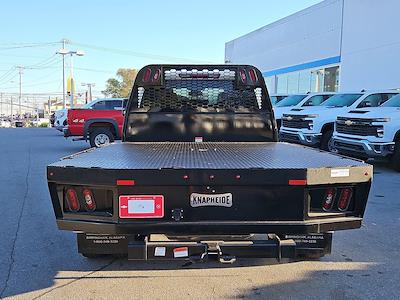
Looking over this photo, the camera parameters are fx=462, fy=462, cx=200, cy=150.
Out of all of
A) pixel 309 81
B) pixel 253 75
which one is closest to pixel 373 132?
pixel 253 75

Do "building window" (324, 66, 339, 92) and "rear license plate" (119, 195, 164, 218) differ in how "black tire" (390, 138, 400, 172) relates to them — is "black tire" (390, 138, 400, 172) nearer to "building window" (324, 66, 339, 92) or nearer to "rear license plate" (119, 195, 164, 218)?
"rear license plate" (119, 195, 164, 218)

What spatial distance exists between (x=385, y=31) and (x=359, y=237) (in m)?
21.1

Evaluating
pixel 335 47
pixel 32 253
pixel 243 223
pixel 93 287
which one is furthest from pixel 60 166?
pixel 335 47

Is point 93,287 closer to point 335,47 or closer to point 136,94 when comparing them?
point 136,94

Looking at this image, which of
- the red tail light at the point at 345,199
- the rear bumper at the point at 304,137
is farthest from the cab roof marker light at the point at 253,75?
the rear bumper at the point at 304,137

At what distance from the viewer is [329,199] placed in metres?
3.72

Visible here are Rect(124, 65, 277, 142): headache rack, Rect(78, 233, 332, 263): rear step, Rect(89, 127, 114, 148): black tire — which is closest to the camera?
Rect(78, 233, 332, 263): rear step

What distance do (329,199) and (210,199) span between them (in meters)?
0.98

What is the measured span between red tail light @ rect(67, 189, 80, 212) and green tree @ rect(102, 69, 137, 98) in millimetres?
81912

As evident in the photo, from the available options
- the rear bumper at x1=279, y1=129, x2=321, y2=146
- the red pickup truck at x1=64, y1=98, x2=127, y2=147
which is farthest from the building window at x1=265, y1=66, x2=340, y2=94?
the red pickup truck at x1=64, y1=98, x2=127, y2=147

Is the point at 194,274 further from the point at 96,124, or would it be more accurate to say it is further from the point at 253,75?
the point at 96,124

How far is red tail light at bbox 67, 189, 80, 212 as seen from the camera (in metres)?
3.64

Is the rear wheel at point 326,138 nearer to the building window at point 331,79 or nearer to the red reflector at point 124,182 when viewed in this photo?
the red reflector at point 124,182

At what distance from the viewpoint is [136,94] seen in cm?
573
